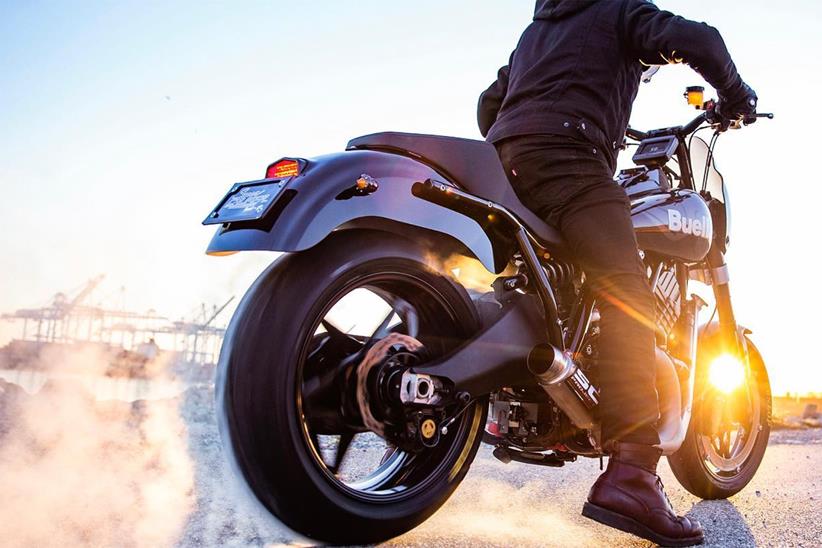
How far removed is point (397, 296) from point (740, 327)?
105 inches

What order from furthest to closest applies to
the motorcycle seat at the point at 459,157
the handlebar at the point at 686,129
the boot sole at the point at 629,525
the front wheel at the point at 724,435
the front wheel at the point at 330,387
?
the front wheel at the point at 724,435 → the handlebar at the point at 686,129 → the boot sole at the point at 629,525 → the motorcycle seat at the point at 459,157 → the front wheel at the point at 330,387

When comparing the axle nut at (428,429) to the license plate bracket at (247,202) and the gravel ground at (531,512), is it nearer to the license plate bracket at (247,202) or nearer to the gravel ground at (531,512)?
the gravel ground at (531,512)

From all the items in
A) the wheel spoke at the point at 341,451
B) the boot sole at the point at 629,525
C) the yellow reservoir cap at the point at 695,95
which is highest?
the yellow reservoir cap at the point at 695,95

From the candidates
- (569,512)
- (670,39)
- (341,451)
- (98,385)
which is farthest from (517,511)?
(98,385)

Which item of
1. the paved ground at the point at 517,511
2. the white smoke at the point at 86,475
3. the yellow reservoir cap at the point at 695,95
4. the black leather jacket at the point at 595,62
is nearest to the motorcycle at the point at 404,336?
the paved ground at the point at 517,511

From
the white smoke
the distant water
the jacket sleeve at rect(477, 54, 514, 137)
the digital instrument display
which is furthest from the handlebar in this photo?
the distant water

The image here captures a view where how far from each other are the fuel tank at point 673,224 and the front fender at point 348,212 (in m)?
1.06

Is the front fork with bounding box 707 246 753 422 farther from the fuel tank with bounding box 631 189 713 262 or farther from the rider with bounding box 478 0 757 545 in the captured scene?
the rider with bounding box 478 0 757 545

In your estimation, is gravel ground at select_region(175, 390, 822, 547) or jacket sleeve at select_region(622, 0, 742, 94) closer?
gravel ground at select_region(175, 390, 822, 547)

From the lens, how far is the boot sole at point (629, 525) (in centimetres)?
278

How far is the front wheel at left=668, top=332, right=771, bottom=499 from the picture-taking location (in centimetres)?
403

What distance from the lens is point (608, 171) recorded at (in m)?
3.05

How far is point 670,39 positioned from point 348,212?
1.55 m

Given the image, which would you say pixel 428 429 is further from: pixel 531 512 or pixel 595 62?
pixel 595 62
